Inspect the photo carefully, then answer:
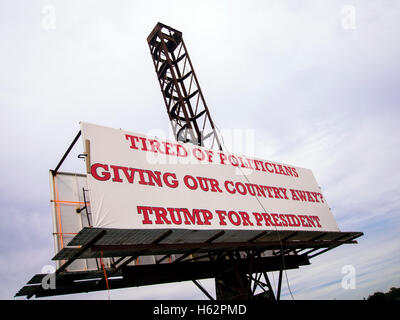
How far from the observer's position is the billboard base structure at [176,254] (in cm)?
719

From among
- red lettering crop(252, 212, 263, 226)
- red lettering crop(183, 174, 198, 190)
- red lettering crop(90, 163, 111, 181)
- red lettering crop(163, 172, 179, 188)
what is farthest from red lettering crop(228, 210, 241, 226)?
red lettering crop(90, 163, 111, 181)

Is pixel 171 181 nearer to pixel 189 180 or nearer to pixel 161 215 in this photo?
pixel 189 180

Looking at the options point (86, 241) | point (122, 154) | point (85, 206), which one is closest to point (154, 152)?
point (122, 154)

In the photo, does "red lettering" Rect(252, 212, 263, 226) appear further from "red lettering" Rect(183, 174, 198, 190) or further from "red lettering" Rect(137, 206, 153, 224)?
"red lettering" Rect(137, 206, 153, 224)

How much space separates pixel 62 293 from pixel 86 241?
268cm

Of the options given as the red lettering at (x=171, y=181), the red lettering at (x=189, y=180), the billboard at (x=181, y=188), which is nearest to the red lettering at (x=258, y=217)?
the billboard at (x=181, y=188)

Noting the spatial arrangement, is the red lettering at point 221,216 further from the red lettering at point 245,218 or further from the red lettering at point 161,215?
the red lettering at point 161,215

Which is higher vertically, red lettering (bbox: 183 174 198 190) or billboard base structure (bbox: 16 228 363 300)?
red lettering (bbox: 183 174 198 190)

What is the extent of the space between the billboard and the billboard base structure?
29cm

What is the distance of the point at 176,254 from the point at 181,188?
238cm

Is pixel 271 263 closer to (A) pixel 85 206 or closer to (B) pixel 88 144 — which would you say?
(A) pixel 85 206

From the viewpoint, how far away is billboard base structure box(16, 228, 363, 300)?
23.6ft

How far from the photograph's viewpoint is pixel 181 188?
859 centimetres
